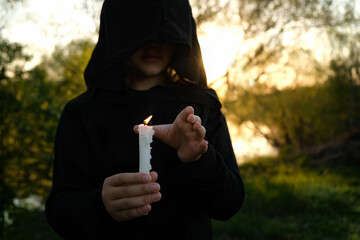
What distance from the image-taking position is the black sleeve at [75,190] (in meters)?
1.43

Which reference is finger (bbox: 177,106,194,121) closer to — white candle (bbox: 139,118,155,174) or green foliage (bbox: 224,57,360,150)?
white candle (bbox: 139,118,155,174)

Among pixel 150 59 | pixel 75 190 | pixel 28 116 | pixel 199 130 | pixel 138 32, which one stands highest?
pixel 138 32

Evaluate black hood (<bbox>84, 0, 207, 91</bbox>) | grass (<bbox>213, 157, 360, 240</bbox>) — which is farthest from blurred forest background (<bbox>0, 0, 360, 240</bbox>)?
black hood (<bbox>84, 0, 207, 91</bbox>)

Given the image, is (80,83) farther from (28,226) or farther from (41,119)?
(28,226)

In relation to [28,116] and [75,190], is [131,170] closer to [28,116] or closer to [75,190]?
[75,190]

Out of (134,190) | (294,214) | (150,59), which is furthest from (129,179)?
(294,214)

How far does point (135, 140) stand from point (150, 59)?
452 mm

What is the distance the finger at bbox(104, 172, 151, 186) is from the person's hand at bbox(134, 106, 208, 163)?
0.24m

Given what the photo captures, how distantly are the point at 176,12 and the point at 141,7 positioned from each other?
0.19 meters

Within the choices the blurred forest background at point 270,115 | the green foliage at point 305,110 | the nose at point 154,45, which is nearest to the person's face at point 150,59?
the nose at point 154,45

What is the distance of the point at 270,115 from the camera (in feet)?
45.5

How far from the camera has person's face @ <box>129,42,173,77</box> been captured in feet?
5.82

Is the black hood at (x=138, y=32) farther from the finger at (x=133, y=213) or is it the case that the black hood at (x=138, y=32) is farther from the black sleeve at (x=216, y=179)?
the finger at (x=133, y=213)

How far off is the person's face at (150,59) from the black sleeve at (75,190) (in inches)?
16.7
